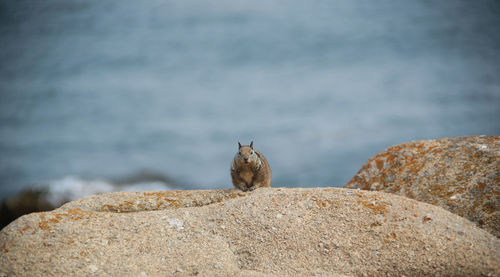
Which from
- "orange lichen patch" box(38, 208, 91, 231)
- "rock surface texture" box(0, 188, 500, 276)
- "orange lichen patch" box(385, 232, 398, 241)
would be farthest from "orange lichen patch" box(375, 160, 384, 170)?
"orange lichen patch" box(38, 208, 91, 231)

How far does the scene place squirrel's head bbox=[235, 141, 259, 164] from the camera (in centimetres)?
768

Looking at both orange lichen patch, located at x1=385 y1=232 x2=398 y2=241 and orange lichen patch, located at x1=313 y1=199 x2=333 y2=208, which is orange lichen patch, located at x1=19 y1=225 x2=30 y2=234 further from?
orange lichen patch, located at x1=385 y1=232 x2=398 y2=241

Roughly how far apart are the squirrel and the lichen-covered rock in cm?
181

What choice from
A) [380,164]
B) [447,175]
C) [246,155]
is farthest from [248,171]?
[447,175]

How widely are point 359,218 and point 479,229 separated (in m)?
1.53

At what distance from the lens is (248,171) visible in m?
7.99

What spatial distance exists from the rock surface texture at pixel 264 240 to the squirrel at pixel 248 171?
6.92 ft

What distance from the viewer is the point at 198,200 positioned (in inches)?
249

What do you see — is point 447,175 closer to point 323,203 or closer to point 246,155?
point 323,203

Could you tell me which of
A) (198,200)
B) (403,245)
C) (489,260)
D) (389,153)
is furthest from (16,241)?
(389,153)

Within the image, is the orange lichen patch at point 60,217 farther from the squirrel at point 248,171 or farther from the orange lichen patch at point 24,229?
the squirrel at point 248,171

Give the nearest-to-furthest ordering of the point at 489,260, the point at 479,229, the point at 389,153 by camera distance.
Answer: the point at 489,260
the point at 479,229
the point at 389,153

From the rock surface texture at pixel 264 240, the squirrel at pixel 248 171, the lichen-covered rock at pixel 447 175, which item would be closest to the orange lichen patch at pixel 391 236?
the rock surface texture at pixel 264 240

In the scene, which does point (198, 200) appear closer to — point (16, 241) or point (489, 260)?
point (16, 241)
